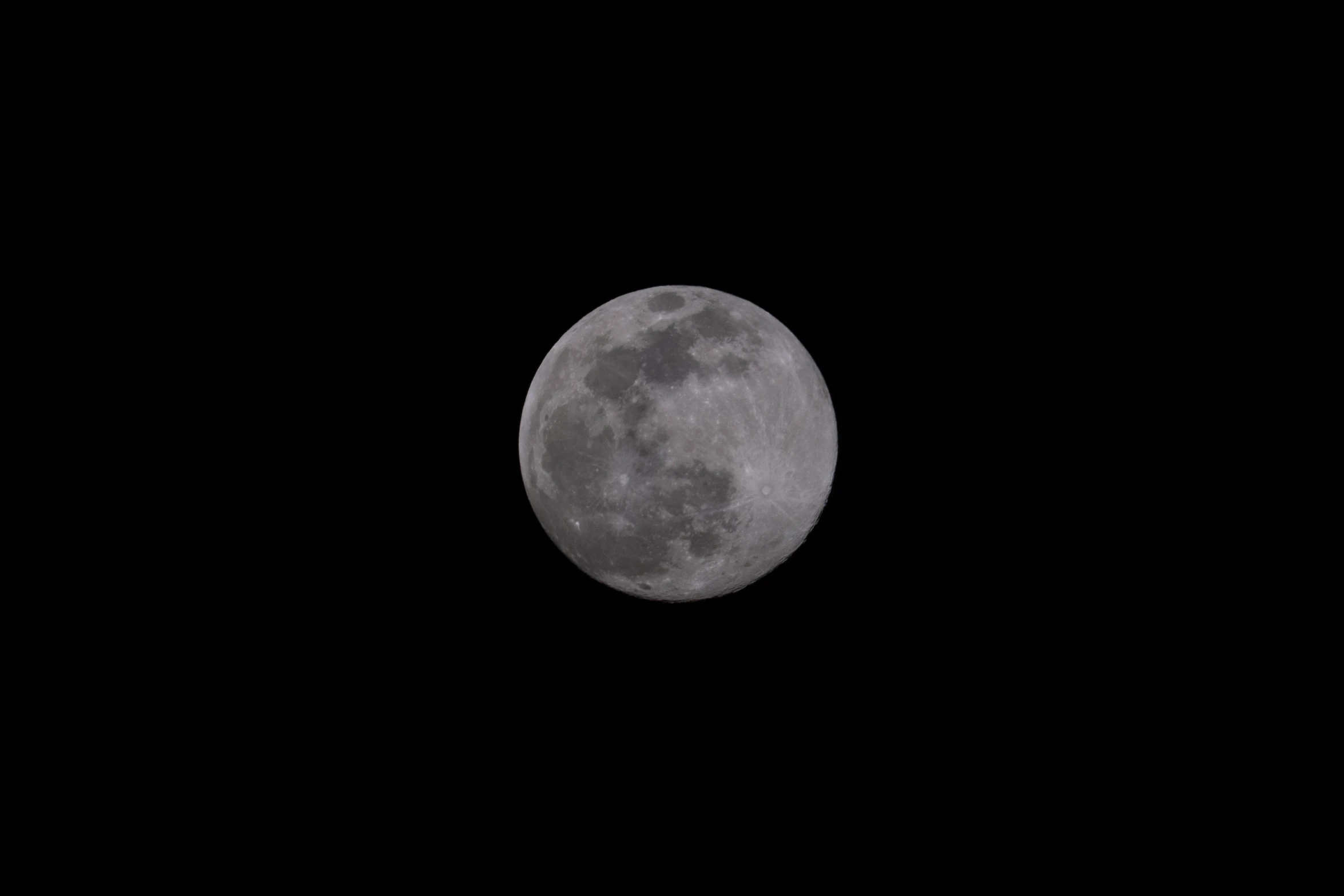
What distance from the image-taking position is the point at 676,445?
4.99m

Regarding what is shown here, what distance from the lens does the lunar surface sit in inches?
198

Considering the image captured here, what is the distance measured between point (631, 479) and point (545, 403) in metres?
0.92

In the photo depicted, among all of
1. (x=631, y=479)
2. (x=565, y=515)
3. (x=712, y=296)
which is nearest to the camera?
(x=631, y=479)

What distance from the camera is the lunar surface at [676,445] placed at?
503 cm

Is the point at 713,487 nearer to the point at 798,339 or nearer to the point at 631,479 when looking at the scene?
the point at 631,479

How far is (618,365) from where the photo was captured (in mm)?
5176

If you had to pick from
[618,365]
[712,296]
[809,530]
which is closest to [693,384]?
[618,365]

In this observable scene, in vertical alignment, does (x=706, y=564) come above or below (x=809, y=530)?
below

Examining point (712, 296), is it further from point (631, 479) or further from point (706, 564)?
point (706, 564)

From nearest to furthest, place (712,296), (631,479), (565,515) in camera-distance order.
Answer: (631,479) < (565,515) < (712,296)

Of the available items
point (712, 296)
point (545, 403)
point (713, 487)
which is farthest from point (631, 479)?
point (712, 296)

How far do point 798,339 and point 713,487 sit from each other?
161cm

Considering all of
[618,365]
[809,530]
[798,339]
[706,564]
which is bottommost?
[706,564]

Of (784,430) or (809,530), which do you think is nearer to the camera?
(784,430)
